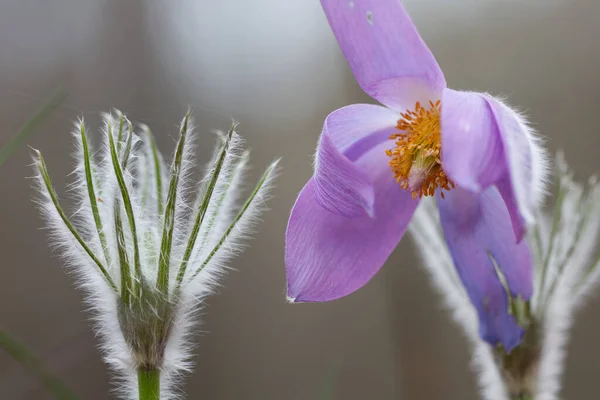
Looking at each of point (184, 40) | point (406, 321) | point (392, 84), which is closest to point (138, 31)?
point (184, 40)

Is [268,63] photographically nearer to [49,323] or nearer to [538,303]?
[49,323]

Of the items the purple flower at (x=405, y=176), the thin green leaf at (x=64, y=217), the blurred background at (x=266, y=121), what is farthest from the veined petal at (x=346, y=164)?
the blurred background at (x=266, y=121)

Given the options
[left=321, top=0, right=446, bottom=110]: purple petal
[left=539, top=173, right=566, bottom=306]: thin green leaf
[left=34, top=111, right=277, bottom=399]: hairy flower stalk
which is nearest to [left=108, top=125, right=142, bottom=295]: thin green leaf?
[left=34, top=111, right=277, bottom=399]: hairy flower stalk

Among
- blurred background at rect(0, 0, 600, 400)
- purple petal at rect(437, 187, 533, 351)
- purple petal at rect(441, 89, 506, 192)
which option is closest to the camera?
purple petal at rect(441, 89, 506, 192)

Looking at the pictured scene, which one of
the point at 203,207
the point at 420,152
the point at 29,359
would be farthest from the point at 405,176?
the point at 29,359

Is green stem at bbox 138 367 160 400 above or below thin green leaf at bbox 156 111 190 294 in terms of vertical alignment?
below

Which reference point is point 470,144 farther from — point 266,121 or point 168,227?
point 266,121

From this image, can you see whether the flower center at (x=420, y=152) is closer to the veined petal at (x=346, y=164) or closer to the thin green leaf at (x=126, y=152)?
the veined petal at (x=346, y=164)

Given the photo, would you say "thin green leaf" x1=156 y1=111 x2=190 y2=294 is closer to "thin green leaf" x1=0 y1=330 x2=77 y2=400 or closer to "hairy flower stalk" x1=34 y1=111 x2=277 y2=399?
"hairy flower stalk" x1=34 y1=111 x2=277 y2=399
